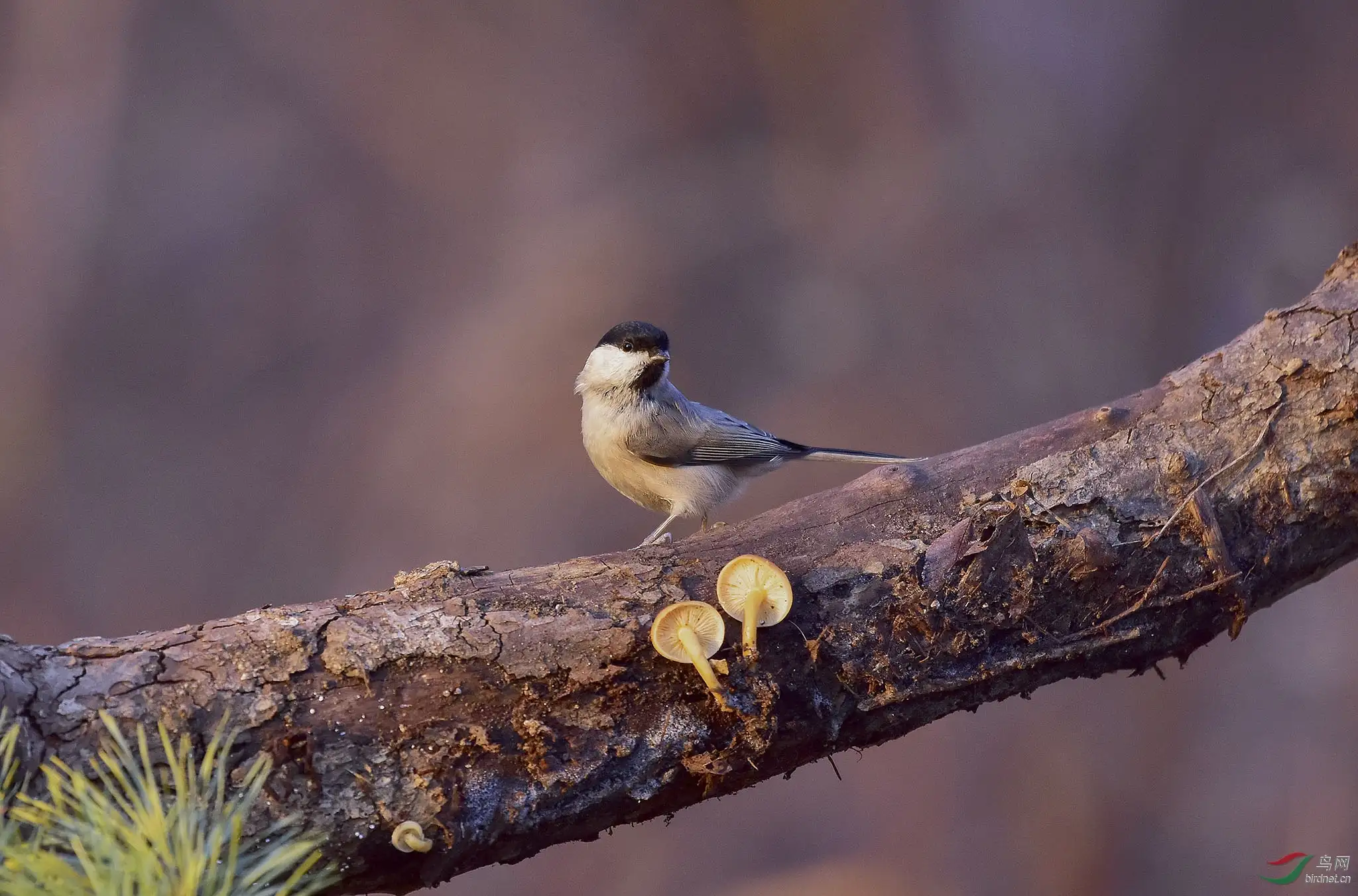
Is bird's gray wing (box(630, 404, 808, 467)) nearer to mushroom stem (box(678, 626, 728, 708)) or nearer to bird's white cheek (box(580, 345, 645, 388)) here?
bird's white cheek (box(580, 345, 645, 388))

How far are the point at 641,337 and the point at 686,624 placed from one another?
70.9 inches

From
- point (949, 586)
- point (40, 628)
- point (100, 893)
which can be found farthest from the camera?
point (40, 628)

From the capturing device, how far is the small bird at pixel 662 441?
11.7 feet

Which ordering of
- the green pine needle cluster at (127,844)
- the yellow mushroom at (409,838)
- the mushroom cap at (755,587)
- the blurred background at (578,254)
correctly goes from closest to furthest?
the green pine needle cluster at (127,844)
the yellow mushroom at (409,838)
the mushroom cap at (755,587)
the blurred background at (578,254)

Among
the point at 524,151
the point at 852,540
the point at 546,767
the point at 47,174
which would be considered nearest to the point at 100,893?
the point at 546,767

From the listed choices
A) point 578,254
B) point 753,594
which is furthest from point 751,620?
point 578,254

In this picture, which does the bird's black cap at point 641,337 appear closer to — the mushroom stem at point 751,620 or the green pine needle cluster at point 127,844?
the mushroom stem at point 751,620

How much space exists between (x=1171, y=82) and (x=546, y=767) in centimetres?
643

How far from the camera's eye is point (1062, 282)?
6.27 meters

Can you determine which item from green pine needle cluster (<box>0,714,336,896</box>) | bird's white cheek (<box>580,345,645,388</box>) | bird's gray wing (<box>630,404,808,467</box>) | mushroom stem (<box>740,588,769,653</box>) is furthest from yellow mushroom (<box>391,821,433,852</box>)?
bird's white cheek (<box>580,345,645,388</box>)

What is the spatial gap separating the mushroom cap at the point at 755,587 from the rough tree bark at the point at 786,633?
0.06 meters

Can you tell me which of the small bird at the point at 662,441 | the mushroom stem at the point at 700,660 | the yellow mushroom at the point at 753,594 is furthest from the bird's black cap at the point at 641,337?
the mushroom stem at the point at 700,660

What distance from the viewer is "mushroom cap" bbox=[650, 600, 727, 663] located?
1.98 m

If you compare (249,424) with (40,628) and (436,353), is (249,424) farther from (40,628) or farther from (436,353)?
(40,628)
